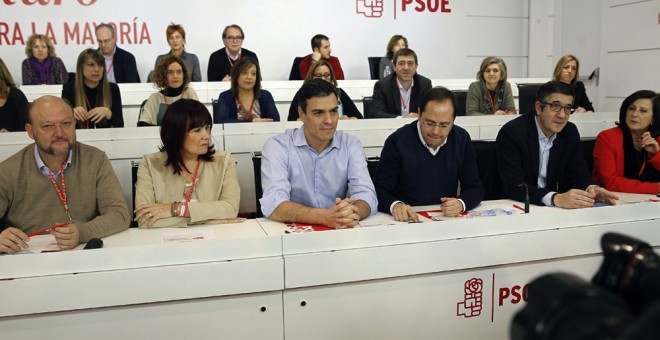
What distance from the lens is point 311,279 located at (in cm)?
162

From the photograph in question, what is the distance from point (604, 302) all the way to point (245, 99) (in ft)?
11.2

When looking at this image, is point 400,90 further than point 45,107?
Yes

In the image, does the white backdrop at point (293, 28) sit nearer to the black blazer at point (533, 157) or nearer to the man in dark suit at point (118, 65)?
the man in dark suit at point (118, 65)

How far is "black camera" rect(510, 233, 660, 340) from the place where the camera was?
46cm

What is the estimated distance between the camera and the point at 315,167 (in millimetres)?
2459

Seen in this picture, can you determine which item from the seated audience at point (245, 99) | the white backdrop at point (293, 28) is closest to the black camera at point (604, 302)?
the seated audience at point (245, 99)

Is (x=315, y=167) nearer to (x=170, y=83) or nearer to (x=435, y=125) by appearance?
(x=435, y=125)

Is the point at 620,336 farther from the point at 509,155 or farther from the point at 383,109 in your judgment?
the point at 383,109

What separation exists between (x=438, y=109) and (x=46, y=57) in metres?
5.04

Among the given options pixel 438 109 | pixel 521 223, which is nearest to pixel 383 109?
pixel 438 109

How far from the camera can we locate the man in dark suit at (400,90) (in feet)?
14.0

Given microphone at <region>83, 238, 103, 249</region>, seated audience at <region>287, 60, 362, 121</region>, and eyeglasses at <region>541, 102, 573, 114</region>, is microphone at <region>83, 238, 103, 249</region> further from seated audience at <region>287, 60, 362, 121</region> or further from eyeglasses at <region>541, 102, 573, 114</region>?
seated audience at <region>287, 60, 362, 121</region>

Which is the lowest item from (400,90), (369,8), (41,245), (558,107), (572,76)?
(41,245)

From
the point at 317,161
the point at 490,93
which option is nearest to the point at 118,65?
the point at 490,93
